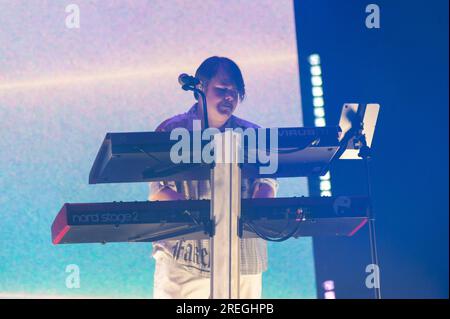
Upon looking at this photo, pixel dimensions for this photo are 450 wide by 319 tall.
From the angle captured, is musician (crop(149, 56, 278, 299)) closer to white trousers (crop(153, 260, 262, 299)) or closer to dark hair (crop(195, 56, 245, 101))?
white trousers (crop(153, 260, 262, 299))

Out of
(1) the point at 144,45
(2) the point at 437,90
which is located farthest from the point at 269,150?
(2) the point at 437,90

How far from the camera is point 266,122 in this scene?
332 centimetres

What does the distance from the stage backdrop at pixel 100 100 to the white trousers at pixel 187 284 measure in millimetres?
231

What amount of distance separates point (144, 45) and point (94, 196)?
26.9 inches

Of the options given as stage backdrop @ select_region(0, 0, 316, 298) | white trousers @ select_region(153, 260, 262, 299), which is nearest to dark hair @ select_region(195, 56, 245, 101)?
stage backdrop @ select_region(0, 0, 316, 298)

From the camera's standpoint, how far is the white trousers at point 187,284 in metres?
2.73

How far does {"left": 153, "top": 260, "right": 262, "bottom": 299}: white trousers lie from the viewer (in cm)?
273

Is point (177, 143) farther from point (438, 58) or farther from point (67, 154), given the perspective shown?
point (438, 58)

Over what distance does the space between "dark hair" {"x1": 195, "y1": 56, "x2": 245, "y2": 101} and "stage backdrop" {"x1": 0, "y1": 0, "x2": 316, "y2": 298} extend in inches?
5.9

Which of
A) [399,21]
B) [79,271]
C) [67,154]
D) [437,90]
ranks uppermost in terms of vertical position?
[399,21]

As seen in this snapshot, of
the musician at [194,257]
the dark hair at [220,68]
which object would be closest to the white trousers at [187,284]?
the musician at [194,257]

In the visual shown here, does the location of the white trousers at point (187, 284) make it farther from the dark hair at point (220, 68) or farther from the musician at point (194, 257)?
the dark hair at point (220, 68)

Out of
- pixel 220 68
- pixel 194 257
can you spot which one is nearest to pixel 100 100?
pixel 220 68

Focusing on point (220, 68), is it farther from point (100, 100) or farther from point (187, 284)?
point (187, 284)
